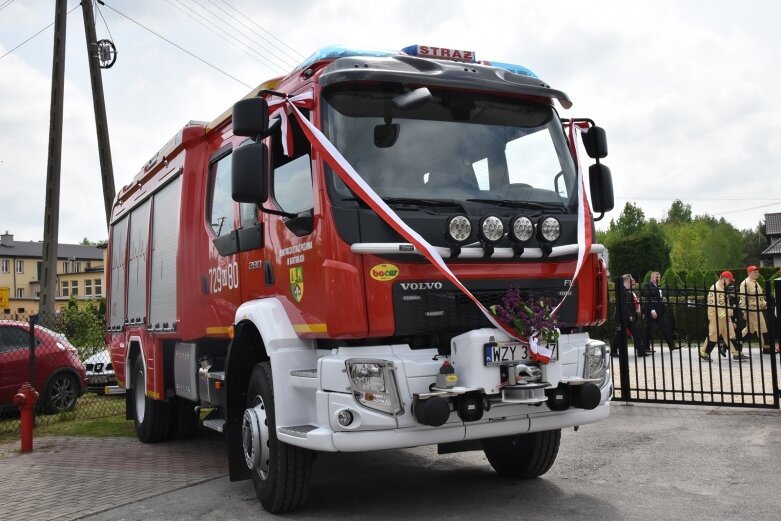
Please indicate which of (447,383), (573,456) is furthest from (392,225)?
(573,456)

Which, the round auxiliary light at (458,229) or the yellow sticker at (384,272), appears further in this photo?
the round auxiliary light at (458,229)

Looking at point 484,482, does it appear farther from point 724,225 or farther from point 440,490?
point 724,225

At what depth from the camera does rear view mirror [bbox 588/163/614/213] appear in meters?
6.00

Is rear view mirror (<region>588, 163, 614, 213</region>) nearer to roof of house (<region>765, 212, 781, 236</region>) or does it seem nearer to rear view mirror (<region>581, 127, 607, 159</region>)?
rear view mirror (<region>581, 127, 607, 159</region>)

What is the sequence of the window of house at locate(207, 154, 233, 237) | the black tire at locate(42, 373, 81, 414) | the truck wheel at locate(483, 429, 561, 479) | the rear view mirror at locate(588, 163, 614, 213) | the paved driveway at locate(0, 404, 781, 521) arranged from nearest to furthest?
the paved driveway at locate(0, 404, 781, 521), the rear view mirror at locate(588, 163, 614, 213), the truck wheel at locate(483, 429, 561, 479), the window of house at locate(207, 154, 233, 237), the black tire at locate(42, 373, 81, 414)

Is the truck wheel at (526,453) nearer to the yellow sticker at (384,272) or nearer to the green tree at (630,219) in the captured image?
the yellow sticker at (384,272)

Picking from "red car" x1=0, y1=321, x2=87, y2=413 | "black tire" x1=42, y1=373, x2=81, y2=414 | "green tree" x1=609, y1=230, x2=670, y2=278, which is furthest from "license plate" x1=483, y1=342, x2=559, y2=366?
"green tree" x1=609, y1=230, x2=670, y2=278

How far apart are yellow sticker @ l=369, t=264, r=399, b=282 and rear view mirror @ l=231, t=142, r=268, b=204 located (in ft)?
2.92

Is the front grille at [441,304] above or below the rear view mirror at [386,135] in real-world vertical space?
below

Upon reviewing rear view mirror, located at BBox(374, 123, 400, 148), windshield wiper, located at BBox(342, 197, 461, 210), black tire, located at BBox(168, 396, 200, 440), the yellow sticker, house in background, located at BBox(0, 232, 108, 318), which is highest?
house in background, located at BBox(0, 232, 108, 318)

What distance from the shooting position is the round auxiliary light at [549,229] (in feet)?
17.5

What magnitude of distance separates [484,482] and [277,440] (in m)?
1.85

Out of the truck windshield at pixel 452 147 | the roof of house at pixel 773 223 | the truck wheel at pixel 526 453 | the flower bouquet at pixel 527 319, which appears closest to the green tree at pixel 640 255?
the roof of house at pixel 773 223

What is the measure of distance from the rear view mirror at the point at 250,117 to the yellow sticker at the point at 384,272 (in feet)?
3.70
